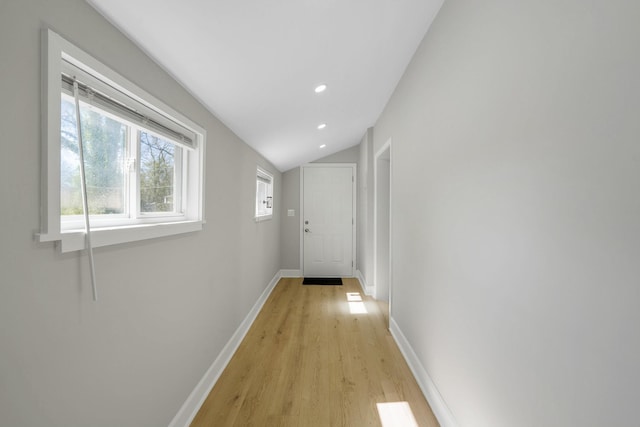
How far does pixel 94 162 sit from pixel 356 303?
345 centimetres

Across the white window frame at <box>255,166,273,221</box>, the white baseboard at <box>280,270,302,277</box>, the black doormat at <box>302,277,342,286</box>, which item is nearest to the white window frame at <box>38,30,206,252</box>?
the white window frame at <box>255,166,273,221</box>

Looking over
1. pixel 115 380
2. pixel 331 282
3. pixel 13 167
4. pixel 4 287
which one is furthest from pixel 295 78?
pixel 331 282

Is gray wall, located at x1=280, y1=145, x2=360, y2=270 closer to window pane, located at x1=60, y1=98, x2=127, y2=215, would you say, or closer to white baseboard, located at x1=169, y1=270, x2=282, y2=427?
white baseboard, located at x1=169, y1=270, x2=282, y2=427

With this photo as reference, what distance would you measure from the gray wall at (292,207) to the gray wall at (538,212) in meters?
3.54

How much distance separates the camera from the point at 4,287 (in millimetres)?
702

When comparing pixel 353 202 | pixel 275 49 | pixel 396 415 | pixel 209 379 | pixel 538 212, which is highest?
pixel 275 49

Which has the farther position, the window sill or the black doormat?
the black doormat

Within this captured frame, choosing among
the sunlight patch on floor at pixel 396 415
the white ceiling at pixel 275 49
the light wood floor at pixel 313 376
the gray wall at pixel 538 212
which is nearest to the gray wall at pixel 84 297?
the white ceiling at pixel 275 49

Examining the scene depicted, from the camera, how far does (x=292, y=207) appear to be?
209 inches

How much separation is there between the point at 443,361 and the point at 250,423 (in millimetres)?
1220

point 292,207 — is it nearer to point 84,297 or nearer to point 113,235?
point 113,235

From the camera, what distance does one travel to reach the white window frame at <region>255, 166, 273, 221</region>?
3.57 meters

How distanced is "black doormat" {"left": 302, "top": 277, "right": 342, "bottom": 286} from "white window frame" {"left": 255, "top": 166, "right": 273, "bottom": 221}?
147 cm

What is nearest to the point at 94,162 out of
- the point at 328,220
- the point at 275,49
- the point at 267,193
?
the point at 275,49
